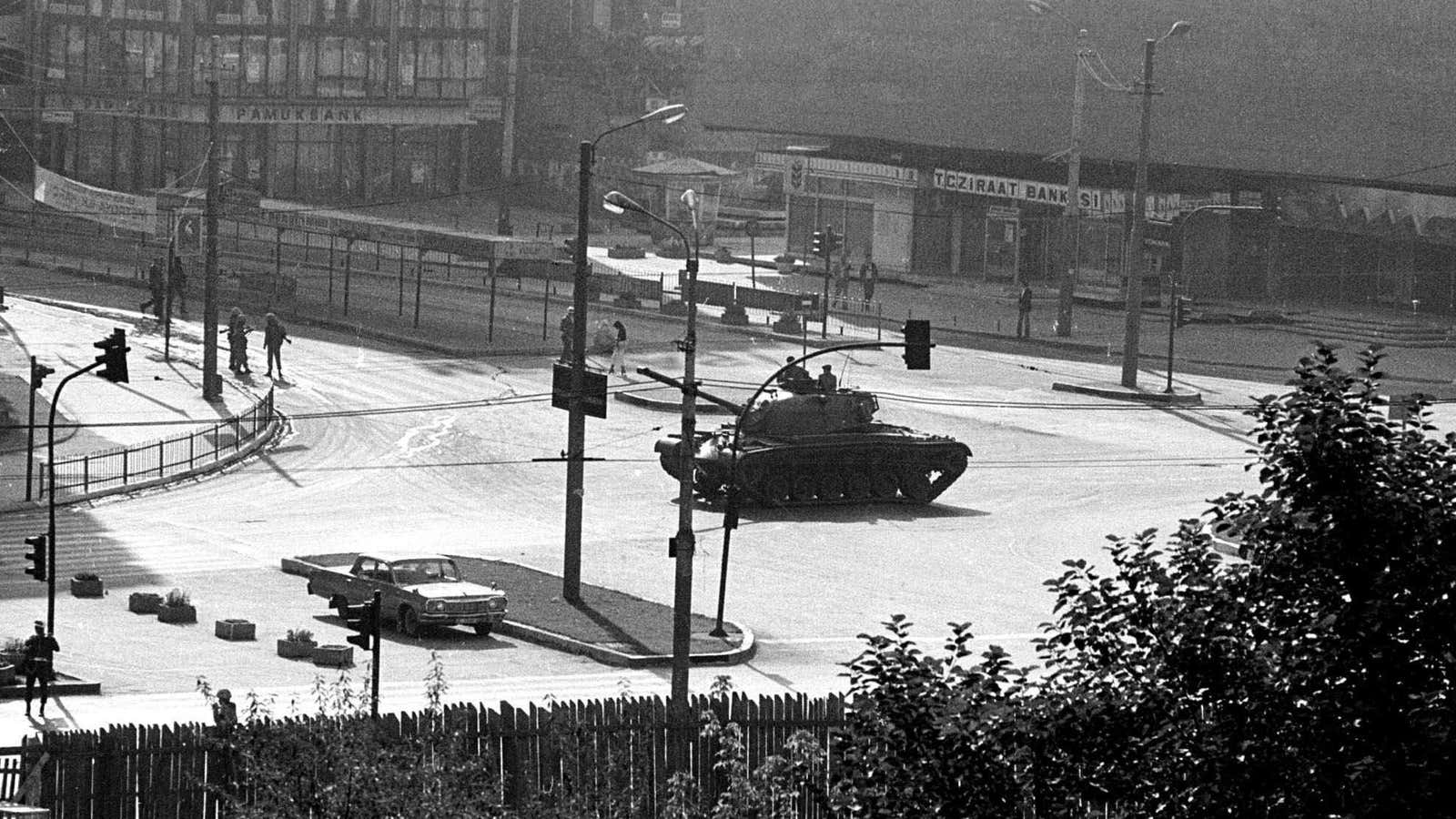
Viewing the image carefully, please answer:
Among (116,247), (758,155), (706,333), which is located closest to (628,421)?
(706,333)

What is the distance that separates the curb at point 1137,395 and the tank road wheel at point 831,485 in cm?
1615

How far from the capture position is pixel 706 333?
6938 cm

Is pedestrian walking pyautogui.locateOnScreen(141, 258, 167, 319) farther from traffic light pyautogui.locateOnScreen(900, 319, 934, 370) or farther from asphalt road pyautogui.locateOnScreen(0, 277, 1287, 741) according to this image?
traffic light pyautogui.locateOnScreen(900, 319, 934, 370)

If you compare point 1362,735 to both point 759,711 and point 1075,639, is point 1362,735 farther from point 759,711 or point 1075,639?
point 759,711

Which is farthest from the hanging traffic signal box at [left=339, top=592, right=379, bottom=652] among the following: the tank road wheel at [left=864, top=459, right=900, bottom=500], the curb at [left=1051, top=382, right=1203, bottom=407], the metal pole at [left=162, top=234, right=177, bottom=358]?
the curb at [left=1051, top=382, right=1203, bottom=407]

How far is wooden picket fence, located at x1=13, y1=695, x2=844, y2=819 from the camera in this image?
19500 millimetres

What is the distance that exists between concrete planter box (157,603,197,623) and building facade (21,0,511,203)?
66.4 m

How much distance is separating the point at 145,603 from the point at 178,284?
3222 cm

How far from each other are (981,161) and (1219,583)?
81.5 metres

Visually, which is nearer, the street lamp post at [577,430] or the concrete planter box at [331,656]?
the concrete planter box at [331,656]

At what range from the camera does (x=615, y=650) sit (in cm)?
3159

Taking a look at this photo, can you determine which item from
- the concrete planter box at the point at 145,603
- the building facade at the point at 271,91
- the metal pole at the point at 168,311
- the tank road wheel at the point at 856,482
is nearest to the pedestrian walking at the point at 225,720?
the concrete planter box at the point at 145,603

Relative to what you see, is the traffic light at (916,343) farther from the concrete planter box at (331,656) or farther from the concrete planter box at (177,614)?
the concrete planter box at (177,614)

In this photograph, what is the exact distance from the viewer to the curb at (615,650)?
3127 cm
